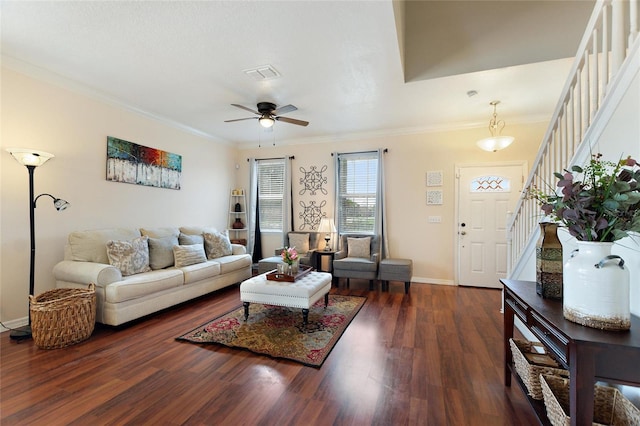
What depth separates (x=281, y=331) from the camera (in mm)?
2904

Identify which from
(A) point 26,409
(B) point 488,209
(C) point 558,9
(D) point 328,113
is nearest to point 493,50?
(C) point 558,9

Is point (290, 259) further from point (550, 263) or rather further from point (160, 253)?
point (550, 263)

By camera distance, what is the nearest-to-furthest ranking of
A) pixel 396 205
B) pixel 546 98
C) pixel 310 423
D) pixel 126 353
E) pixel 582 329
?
pixel 582 329 → pixel 310 423 → pixel 126 353 → pixel 546 98 → pixel 396 205

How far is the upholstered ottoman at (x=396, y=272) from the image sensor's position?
14.5 feet

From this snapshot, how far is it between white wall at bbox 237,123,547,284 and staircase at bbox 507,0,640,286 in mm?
2245

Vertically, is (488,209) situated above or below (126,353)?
above

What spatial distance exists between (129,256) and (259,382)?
235 centimetres

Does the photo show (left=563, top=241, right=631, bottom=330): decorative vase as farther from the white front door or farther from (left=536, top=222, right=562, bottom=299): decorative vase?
the white front door

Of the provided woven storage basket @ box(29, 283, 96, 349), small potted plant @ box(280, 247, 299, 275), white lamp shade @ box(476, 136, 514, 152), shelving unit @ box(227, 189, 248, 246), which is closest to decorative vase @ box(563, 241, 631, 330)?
small potted plant @ box(280, 247, 299, 275)

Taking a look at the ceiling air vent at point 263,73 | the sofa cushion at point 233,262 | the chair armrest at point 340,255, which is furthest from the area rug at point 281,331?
the ceiling air vent at point 263,73

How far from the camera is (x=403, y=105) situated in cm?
405

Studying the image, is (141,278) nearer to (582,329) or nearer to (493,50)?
(582,329)

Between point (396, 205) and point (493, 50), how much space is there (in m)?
2.75

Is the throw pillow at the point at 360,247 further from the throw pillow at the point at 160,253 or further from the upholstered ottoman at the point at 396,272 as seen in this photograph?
the throw pillow at the point at 160,253
